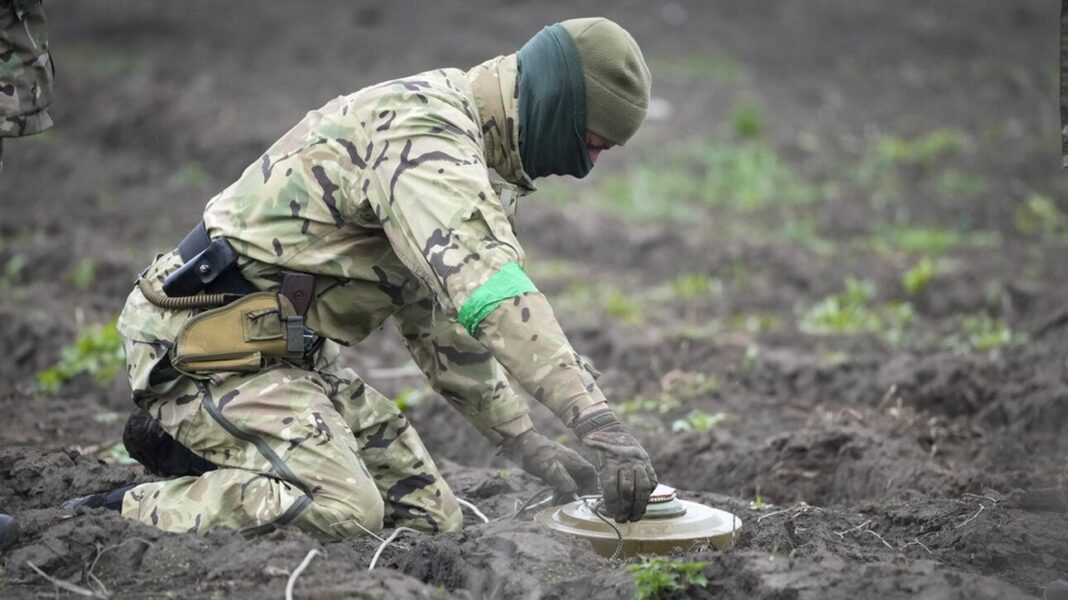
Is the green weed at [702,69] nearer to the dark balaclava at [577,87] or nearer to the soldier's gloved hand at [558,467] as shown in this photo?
the soldier's gloved hand at [558,467]

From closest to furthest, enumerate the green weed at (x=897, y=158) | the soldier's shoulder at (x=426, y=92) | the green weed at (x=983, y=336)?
1. the soldier's shoulder at (x=426, y=92)
2. the green weed at (x=983, y=336)
3. the green weed at (x=897, y=158)

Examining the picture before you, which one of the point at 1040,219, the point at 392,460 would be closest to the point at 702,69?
the point at 1040,219

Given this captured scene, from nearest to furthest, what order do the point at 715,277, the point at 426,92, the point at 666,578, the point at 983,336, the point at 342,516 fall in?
the point at 666,578 < the point at 426,92 < the point at 342,516 < the point at 983,336 < the point at 715,277

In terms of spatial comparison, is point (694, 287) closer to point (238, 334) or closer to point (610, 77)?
point (610, 77)

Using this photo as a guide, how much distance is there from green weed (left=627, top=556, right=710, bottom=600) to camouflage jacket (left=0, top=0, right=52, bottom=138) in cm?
272

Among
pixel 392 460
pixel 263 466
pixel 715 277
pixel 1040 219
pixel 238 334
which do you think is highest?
pixel 238 334

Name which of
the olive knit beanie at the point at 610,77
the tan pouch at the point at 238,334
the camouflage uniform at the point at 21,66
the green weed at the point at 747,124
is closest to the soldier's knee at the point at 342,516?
the tan pouch at the point at 238,334

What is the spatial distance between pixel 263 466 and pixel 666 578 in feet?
4.85

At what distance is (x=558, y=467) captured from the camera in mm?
4797

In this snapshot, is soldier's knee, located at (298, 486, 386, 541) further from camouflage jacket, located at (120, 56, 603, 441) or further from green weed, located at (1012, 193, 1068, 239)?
green weed, located at (1012, 193, 1068, 239)

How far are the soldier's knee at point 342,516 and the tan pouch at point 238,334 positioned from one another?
0.54 m

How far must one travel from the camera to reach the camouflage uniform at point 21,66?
470cm

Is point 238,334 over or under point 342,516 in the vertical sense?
over

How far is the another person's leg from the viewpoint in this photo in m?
4.36
